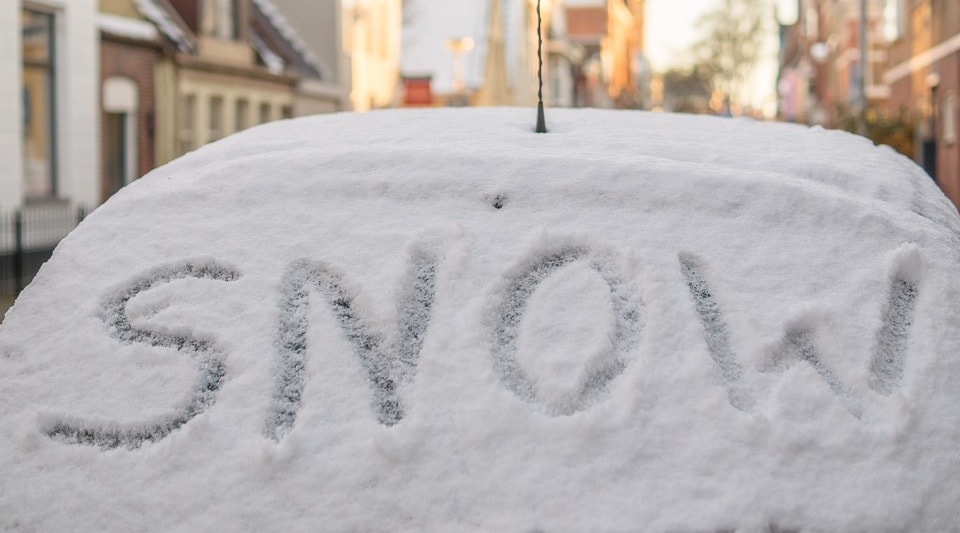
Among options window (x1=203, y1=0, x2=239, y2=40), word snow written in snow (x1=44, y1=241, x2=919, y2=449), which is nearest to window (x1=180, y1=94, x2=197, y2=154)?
window (x1=203, y1=0, x2=239, y2=40)

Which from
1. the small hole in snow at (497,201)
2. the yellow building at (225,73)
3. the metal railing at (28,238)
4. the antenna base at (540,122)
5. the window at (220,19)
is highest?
the window at (220,19)

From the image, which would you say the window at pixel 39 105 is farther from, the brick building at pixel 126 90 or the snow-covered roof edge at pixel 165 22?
the snow-covered roof edge at pixel 165 22

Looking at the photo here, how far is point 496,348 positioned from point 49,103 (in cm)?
1713

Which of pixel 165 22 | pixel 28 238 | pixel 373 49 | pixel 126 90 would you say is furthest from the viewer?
pixel 373 49

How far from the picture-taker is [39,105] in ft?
57.9

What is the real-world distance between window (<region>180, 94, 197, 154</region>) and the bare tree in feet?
149

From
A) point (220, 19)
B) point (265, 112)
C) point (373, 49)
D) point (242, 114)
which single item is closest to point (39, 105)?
point (220, 19)

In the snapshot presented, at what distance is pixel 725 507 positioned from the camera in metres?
1.82

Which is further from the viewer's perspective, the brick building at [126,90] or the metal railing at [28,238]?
the brick building at [126,90]

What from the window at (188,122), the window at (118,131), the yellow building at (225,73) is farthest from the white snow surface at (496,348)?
the window at (188,122)

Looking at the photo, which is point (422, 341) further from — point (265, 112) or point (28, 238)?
point (265, 112)

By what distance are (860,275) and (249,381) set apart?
95cm

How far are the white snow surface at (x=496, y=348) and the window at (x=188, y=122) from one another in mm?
21768

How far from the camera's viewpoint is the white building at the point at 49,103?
637 inches
